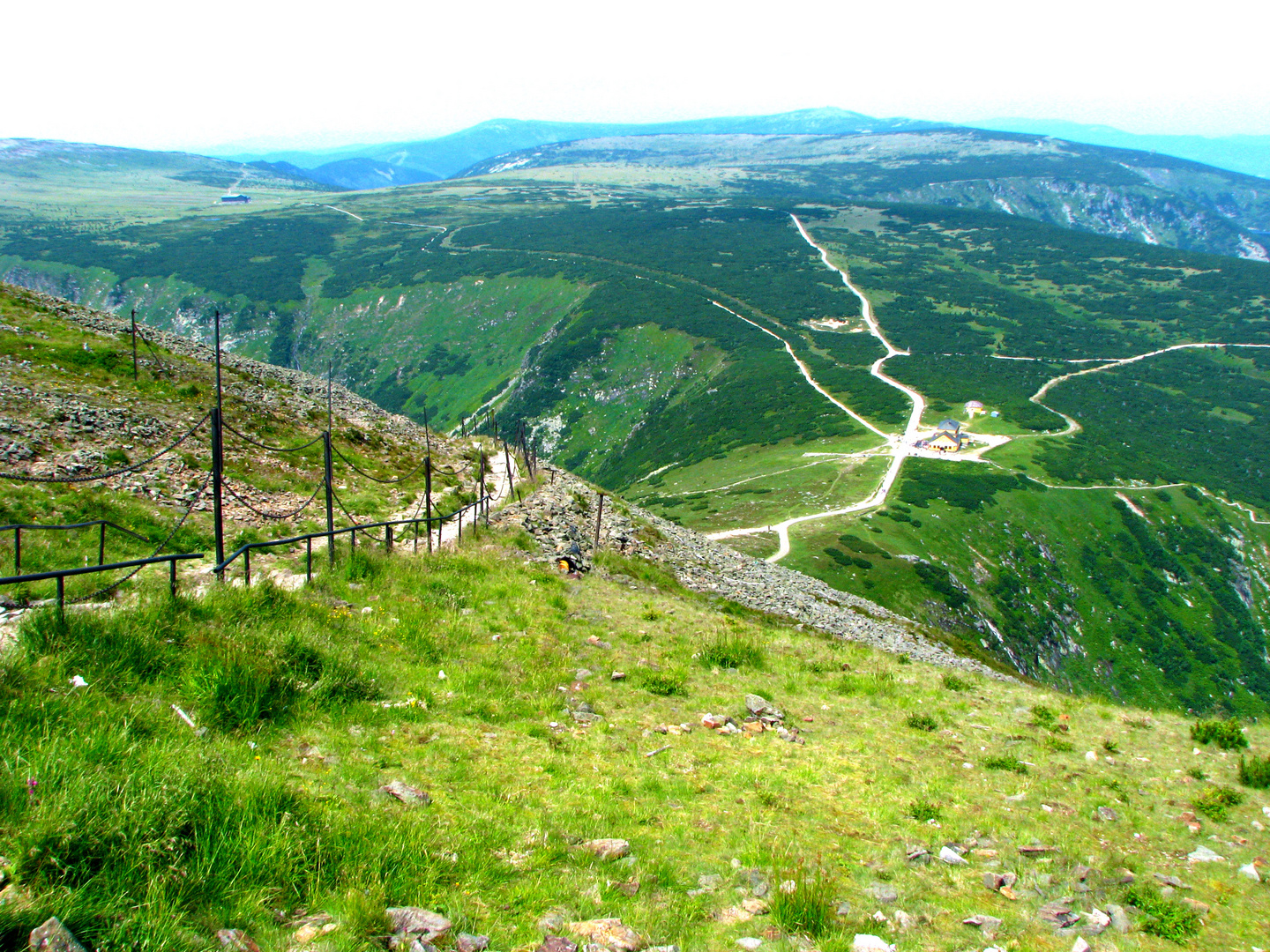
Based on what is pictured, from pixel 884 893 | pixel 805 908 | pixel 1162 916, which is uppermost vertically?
pixel 805 908

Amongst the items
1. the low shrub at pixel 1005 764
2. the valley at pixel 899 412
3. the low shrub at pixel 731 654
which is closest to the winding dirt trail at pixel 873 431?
the valley at pixel 899 412

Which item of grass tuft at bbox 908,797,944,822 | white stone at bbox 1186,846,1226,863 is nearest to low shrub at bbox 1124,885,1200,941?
white stone at bbox 1186,846,1226,863

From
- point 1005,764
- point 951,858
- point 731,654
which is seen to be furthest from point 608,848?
point 731,654

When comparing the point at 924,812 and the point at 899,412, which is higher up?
the point at 924,812

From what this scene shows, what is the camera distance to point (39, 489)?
65.5ft

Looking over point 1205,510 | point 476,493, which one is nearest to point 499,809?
point 476,493

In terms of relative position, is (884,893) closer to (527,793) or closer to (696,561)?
(527,793)

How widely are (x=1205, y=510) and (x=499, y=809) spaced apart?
11392 centimetres

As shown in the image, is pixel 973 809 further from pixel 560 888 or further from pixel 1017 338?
pixel 1017 338

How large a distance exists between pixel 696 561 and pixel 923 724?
77.3 ft

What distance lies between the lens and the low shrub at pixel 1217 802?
34.4 ft

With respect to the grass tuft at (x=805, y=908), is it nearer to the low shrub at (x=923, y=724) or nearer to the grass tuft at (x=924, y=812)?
the grass tuft at (x=924, y=812)

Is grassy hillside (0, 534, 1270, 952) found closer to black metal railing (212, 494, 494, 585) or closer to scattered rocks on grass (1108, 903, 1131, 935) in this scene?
scattered rocks on grass (1108, 903, 1131, 935)

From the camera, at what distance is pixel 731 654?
1681 cm
